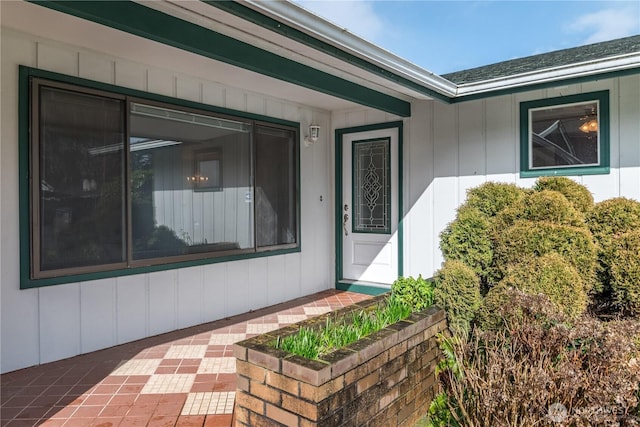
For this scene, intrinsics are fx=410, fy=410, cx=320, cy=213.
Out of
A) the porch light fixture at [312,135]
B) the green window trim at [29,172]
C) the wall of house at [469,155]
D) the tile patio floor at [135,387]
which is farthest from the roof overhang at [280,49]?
the tile patio floor at [135,387]

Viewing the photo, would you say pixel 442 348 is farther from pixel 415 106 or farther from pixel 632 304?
pixel 415 106

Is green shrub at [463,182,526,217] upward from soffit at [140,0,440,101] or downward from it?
downward

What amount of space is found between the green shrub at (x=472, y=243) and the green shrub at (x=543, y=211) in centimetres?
16

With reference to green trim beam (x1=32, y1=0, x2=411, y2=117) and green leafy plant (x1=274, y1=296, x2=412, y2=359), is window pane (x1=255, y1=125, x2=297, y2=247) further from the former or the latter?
green leafy plant (x1=274, y1=296, x2=412, y2=359)

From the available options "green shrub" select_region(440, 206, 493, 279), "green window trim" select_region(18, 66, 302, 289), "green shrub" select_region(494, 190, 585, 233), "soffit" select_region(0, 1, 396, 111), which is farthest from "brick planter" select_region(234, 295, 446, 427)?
"soffit" select_region(0, 1, 396, 111)

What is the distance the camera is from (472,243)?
142 inches

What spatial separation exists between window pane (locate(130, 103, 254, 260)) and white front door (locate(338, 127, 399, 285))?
164 cm

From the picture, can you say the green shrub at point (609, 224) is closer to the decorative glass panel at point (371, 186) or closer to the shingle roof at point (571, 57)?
the shingle roof at point (571, 57)

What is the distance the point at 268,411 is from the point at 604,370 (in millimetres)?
1720

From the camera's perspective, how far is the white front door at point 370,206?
18.2 feet

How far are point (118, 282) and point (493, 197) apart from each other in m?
3.58

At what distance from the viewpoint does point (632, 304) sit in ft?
10.1

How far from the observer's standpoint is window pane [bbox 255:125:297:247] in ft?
16.5

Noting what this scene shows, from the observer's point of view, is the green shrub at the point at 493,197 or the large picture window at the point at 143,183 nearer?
the large picture window at the point at 143,183
